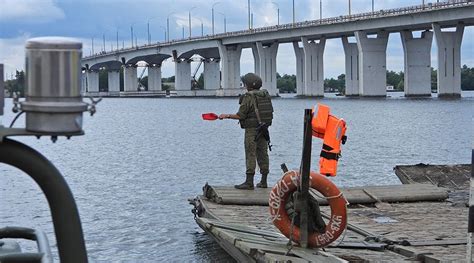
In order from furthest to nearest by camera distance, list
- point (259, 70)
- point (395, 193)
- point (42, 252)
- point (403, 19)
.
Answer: point (259, 70)
point (403, 19)
point (395, 193)
point (42, 252)

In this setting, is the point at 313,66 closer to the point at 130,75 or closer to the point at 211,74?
the point at 211,74

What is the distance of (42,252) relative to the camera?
17.0 ft

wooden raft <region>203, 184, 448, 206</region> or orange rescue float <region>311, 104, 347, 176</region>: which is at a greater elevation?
orange rescue float <region>311, 104, 347, 176</region>

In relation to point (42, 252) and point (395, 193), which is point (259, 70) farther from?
point (42, 252)

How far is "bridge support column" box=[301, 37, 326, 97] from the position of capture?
10269 centimetres

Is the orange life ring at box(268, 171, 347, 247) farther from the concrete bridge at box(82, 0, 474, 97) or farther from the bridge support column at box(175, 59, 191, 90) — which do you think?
the bridge support column at box(175, 59, 191, 90)

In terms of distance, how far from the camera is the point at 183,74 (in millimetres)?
135500

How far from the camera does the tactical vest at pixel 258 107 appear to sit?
12438 millimetres

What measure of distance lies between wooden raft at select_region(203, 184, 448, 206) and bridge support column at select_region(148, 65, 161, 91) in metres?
139

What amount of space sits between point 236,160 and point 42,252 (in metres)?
26.2

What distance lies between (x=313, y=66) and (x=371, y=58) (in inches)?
479

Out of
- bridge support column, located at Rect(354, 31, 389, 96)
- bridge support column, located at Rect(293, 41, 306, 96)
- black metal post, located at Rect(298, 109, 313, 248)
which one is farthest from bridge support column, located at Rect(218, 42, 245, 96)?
black metal post, located at Rect(298, 109, 313, 248)

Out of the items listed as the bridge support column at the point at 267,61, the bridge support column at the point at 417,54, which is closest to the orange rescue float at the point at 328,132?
the bridge support column at the point at 417,54

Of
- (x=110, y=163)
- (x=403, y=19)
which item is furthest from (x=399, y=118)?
(x=110, y=163)
